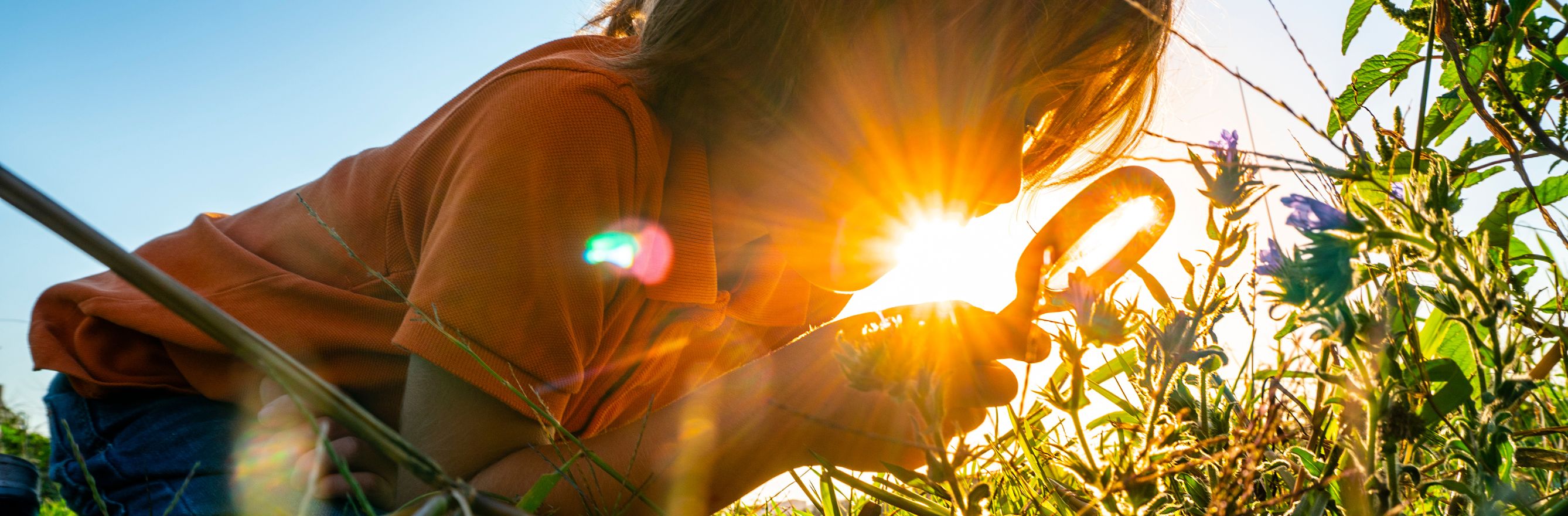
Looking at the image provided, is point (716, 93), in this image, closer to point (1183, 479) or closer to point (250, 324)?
point (250, 324)

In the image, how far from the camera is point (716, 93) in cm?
143

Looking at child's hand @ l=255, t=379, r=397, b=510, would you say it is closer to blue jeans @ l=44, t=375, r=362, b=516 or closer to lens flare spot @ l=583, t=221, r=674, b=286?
blue jeans @ l=44, t=375, r=362, b=516

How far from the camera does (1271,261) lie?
0.47 meters

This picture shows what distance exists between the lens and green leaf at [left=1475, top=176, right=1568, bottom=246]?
2.17 feet

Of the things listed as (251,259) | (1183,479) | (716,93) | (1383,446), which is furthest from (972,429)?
(251,259)

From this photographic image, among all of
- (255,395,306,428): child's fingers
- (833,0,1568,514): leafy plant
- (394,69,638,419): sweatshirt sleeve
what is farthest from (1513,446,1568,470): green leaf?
(255,395,306,428): child's fingers

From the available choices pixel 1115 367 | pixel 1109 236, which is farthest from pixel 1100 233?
pixel 1115 367

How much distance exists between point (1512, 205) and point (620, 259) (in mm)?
859

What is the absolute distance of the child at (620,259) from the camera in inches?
37.0

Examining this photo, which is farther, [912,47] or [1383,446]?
[912,47]

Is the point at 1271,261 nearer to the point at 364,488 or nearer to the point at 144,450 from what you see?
the point at 364,488

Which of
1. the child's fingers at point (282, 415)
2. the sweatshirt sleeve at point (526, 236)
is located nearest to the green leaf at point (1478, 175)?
the sweatshirt sleeve at point (526, 236)

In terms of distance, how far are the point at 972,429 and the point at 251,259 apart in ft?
3.42

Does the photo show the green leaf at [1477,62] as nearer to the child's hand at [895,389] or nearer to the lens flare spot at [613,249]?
the child's hand at [895,389]
